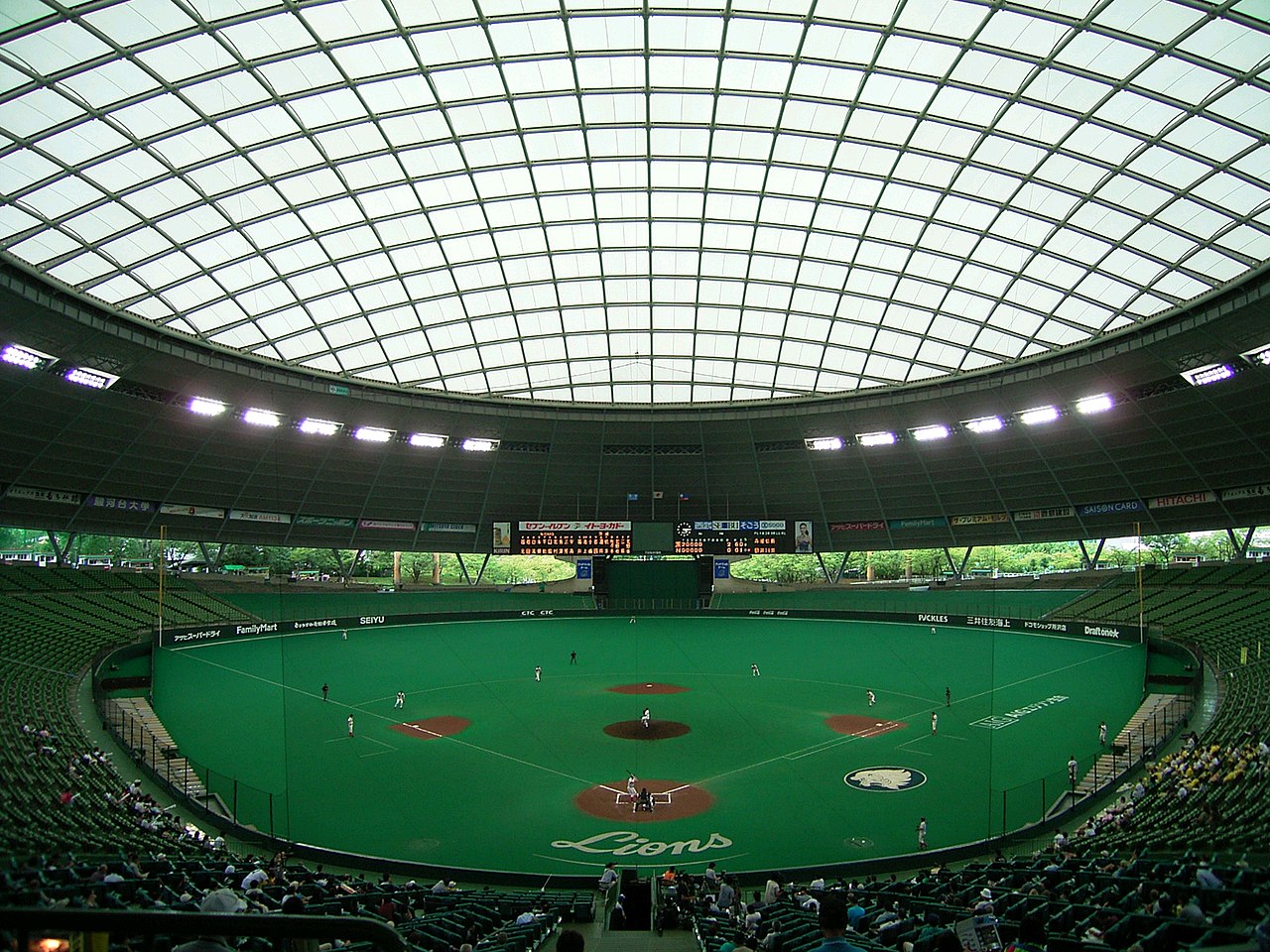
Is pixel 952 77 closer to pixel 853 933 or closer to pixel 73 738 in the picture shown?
pixel 853 933

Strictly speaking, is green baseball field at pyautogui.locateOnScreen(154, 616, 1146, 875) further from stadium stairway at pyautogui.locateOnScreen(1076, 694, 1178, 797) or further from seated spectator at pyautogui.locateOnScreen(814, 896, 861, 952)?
seated spectator at pyautogui.locateOnScreen(814, 896, 861, 952)

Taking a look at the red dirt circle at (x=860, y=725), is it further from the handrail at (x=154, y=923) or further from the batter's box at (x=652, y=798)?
the handrail at (x=154, y=923)

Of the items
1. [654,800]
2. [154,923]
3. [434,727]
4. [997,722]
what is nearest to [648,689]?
[434,727]

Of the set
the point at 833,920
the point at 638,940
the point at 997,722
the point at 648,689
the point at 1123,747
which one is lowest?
the point at 648,689

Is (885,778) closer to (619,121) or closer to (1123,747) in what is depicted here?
(1123,747)

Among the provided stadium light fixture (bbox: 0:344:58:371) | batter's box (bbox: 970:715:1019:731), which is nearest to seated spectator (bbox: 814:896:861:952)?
batter's box (bbox: 970:715:1019:731)

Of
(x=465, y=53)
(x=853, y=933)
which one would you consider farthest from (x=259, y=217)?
(x=853, y=933)

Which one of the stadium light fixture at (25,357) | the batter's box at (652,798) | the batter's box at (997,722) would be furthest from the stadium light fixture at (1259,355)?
the stadium light fixture at (25,357)

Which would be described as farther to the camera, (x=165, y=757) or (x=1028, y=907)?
(x=165, y=757)
